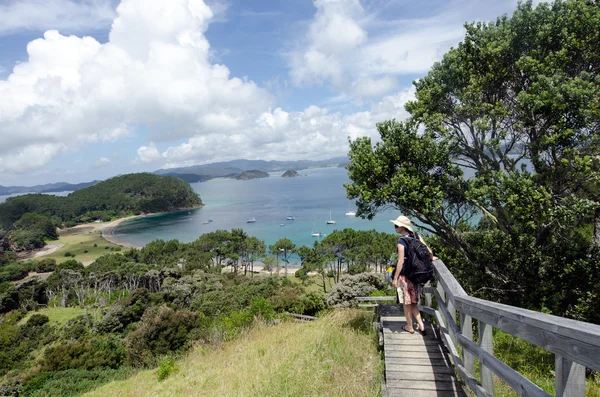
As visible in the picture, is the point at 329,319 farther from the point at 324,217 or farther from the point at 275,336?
the point at 324,217

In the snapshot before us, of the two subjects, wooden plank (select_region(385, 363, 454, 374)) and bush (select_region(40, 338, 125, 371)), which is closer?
wooden plank (select_region(385, 363, 454, 374))

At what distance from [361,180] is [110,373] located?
14.8m

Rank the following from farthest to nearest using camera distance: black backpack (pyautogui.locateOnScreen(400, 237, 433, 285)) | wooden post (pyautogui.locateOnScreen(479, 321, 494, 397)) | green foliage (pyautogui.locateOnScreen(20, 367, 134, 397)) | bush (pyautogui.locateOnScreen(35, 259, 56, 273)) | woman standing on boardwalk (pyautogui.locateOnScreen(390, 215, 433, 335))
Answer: bush (pyautogui.locateOnScreen(35, 259, 56, 273))
green foliage (pyautogui.locateOnScreen(20, 367, 134, 397))
woman standing on boardwalk (pyautogui.locateOnScreen(390, 215, 433, 335))
black backpack (pyautogui.locateOnScreen(400, 237, 433, 285))
wooden post (pyautogui.locateOnScreen(479, 321, 494, 397))

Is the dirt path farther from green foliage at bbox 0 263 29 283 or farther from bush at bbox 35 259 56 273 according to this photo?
green foliage at bbox 0 263 29 283

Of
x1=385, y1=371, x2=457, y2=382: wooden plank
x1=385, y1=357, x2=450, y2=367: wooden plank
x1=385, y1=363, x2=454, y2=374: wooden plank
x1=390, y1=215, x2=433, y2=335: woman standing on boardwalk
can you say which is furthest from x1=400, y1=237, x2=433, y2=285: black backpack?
x1=385, y1=371, x2=457, y2=382: wooden plank

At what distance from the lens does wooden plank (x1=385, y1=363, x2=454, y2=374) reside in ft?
12.4

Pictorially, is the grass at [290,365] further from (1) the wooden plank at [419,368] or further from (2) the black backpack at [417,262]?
(2) the black backpack at [417,262]

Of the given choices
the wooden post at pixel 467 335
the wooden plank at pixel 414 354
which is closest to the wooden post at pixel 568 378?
the wooden post at pixel 467 335

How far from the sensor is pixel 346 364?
4672 mm

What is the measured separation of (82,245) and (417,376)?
9447 centimetres

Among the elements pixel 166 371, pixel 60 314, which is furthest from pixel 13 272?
pixel 166 371

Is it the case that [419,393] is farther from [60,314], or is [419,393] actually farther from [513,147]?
[60,314]

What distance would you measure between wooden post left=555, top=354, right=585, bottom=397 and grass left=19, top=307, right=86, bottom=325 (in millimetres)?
37907

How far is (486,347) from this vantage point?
2695mm
